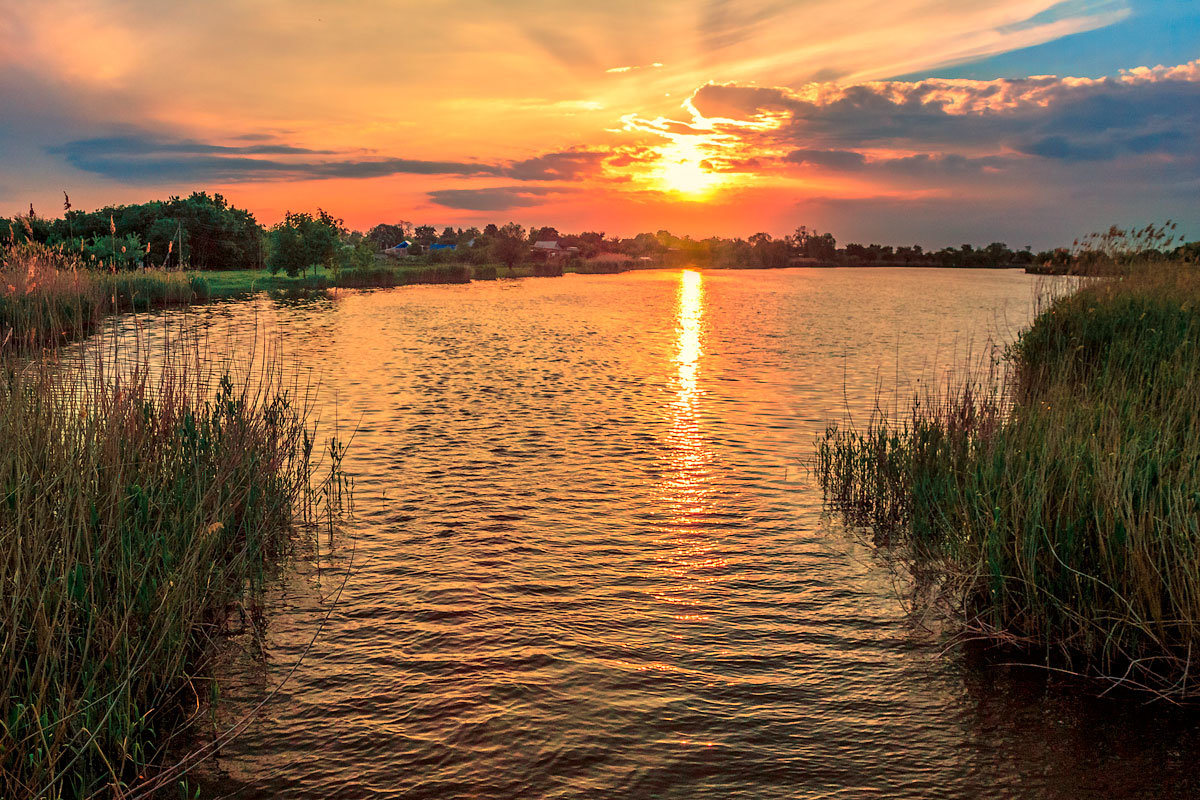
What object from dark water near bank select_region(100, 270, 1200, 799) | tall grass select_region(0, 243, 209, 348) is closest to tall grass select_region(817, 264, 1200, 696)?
dark water near bank select_region(100, 270, 1200, 799)

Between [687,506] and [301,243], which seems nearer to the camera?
[687,506]

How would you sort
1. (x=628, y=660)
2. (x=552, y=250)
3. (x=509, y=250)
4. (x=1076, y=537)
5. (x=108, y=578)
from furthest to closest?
(x=552, y=250), (x=509, y=250), (x=628, y=660), (x=1076, y=537), (x=108, y=578)

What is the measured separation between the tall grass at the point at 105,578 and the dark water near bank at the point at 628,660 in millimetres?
652

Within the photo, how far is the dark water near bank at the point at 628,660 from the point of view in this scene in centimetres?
557

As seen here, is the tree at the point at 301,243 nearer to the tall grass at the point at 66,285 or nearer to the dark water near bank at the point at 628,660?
the tall grass at the point at 66,285

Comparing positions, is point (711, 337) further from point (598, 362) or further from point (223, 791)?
point (223, 791)

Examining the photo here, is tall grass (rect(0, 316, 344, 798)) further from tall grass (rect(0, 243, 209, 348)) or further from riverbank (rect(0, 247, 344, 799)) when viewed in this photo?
tall grass (rect(0, 243, 209, 348))

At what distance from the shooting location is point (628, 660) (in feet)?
23.6

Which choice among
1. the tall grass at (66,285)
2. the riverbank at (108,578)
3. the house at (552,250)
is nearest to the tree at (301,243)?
the tall grass at (66,285)

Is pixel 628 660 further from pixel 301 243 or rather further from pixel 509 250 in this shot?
pixel 509 250

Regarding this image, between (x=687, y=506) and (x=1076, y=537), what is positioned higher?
(x=1076, y=537)

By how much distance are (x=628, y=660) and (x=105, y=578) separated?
420cm

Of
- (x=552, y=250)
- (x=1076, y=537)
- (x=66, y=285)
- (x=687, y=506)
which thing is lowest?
(x=687, y=506)

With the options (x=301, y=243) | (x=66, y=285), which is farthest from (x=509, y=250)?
(x=66, y=285)
